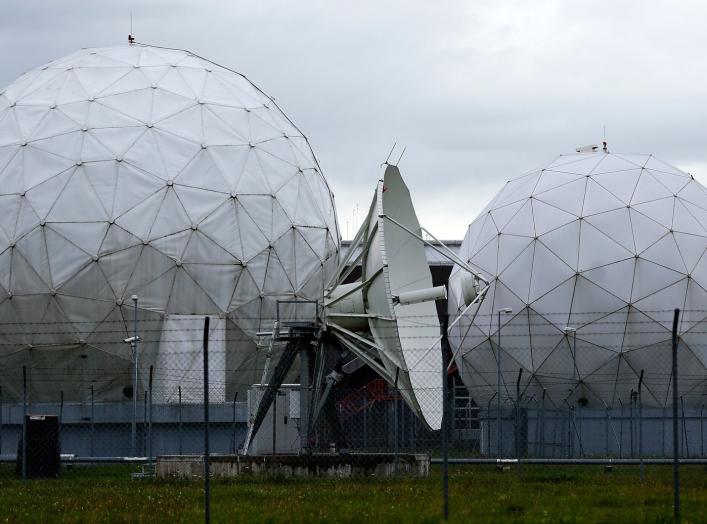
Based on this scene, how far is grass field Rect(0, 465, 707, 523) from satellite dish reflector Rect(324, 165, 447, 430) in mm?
1981

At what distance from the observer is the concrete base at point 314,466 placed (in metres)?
24.2

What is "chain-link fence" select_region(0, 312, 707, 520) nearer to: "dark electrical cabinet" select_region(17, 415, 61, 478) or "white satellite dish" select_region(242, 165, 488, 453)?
"white satellite dish" select_region(242, 165, 488, 453)

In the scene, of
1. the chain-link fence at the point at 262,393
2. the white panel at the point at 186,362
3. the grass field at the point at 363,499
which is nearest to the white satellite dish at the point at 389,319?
the chain-link fence at the point at 262,393

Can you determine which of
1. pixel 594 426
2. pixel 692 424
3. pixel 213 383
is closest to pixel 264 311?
pixel 213 383

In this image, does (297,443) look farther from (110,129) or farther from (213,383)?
(110,129)

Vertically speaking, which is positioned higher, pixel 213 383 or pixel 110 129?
pixel 110 129

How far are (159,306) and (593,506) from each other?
2209 centimetres

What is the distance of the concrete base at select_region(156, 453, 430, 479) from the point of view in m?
24.2

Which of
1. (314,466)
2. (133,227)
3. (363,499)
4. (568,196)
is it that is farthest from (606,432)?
(363,499)

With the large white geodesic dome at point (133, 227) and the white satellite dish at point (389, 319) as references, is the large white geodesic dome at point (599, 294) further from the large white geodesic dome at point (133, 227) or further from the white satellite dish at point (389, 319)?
the white satellite dish at point (389, 319)

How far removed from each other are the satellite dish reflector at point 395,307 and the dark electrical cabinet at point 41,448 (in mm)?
6021

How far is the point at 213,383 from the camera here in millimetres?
37938

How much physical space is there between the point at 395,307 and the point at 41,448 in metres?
7.35

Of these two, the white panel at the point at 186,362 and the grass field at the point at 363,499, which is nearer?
the grass field at the point at 363,499
